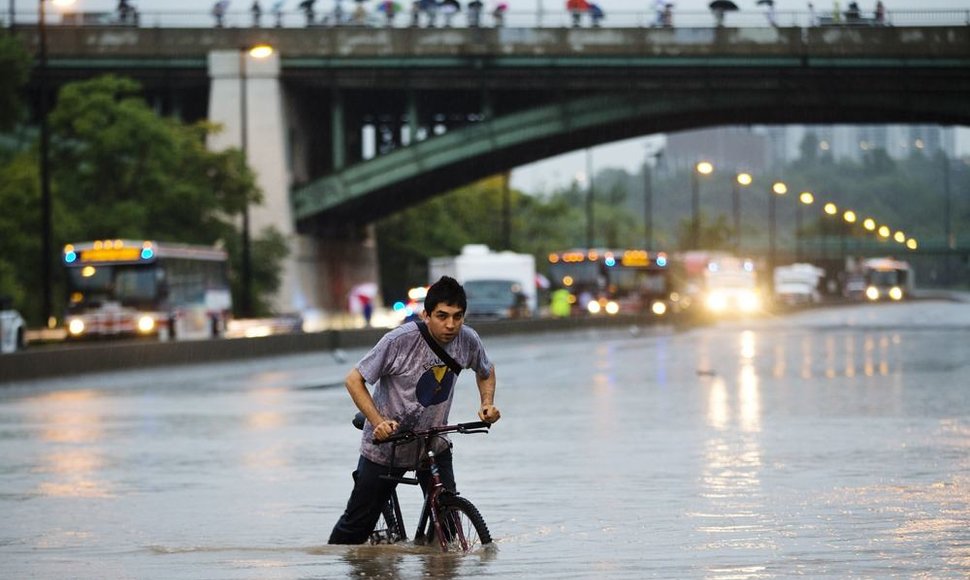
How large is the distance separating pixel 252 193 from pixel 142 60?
6.40 metres

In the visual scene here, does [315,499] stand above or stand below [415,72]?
below

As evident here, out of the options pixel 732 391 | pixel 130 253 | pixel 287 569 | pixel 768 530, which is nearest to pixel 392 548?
pixel 287 569

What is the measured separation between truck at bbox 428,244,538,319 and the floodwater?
29425mm

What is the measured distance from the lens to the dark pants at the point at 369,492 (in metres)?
9.65

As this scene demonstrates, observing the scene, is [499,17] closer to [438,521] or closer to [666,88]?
[666,88]

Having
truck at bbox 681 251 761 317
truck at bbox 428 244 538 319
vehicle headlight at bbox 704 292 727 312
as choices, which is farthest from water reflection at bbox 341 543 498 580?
vehicle headlight at bbox 704 292 727 312

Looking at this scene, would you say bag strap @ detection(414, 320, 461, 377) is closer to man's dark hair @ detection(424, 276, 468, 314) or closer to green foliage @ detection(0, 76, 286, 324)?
man's dark hair @ detection(424, 276, 468, 314)

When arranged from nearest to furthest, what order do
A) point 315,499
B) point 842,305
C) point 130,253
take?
point 315,499, point 130,253, point 842,305

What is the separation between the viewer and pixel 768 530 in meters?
11.5

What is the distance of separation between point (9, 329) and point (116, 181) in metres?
19.6

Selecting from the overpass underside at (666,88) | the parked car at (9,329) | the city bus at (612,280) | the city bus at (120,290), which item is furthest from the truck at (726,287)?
the parked car at (9,329)

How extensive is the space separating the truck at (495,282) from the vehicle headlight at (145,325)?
1152 centimetres

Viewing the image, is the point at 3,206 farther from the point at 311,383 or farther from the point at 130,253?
the point at 311,383

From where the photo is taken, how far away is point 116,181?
6688cm
